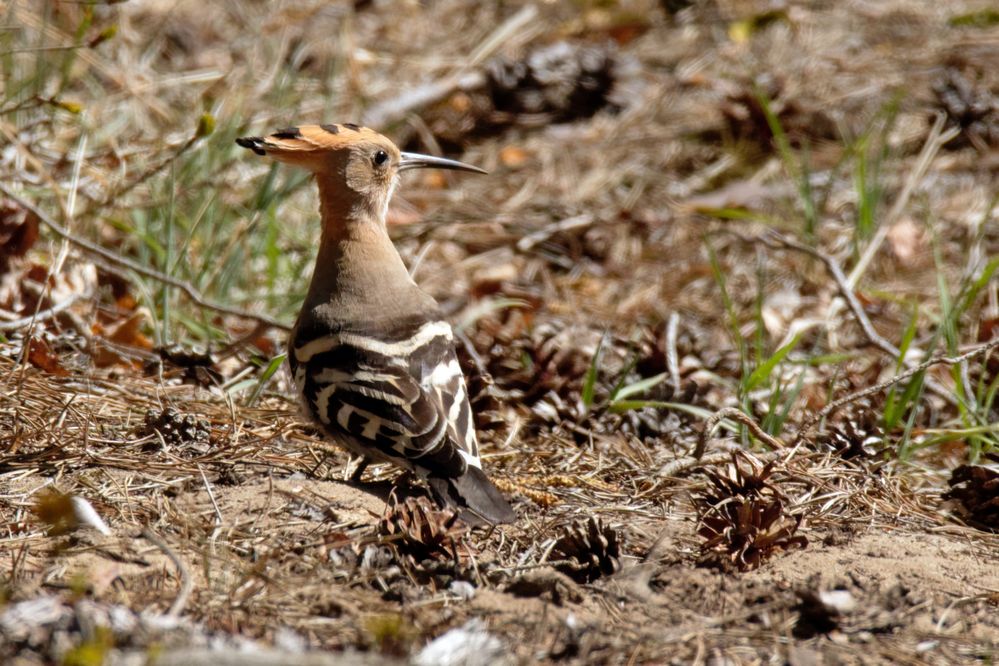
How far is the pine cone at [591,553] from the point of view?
226 cm

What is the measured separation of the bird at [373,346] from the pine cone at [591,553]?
0.23 m

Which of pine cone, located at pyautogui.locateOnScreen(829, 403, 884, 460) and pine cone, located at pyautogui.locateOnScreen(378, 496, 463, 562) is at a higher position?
pine cone, located at pyautogui.locateOnScreen(378, 496, 463, 562)

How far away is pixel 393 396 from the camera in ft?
8.66

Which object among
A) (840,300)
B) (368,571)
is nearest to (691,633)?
(368,571)

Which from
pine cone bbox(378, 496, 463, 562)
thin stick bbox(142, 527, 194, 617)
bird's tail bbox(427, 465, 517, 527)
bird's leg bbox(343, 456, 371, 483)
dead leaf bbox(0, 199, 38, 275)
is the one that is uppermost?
dead leaf bbox(0, 199, 38, 275)

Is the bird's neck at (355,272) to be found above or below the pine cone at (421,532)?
above

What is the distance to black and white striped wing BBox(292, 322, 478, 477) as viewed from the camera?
259 centimetres

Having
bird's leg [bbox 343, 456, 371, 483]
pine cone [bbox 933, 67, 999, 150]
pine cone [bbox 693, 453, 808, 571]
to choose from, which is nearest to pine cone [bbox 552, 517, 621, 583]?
pine cone [bbox 693, 453, 808, 571]

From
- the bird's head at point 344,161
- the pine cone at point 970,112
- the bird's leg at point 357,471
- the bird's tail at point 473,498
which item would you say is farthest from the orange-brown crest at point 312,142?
the pine cone at point 970,112

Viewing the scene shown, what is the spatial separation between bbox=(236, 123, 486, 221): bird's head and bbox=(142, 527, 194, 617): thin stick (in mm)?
1246

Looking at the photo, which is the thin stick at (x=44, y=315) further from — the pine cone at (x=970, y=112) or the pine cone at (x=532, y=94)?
the pine cone at (x=970, y=112)

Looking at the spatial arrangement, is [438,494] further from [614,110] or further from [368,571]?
[614,110]

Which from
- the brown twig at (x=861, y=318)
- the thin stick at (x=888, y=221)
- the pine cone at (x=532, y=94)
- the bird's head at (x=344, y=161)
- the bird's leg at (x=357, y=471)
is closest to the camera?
the bird's leg at (x=357, y=471)

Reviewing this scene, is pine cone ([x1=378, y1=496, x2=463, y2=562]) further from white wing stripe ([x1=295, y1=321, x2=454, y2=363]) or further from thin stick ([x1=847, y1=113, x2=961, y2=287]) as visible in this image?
thin stick ([x1=847, y1=113, x2=961, y2=287])
